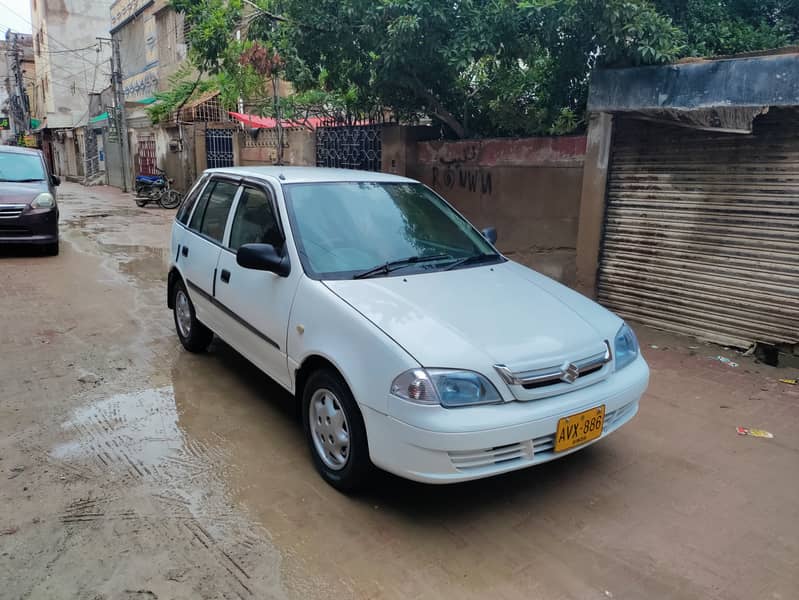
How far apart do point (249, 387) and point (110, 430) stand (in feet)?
3.46

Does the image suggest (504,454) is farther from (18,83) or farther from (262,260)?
(18,83)

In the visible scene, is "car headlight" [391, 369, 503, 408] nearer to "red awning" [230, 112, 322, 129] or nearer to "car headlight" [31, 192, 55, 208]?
"car headlight" [31, 192, 55, 208]

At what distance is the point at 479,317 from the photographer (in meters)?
3.17

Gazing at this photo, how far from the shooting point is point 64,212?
17.0 meters

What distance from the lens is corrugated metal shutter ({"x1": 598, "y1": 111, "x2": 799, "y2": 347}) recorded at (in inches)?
212

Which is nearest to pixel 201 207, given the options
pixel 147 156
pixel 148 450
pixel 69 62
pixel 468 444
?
pixel 148 450

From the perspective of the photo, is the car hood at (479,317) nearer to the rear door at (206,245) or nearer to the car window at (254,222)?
the car window at (254,222)

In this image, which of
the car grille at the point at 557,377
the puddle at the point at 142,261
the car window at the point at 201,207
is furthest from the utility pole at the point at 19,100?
the car grille at the point at 557,377

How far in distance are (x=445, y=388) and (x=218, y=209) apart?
2.81 meters

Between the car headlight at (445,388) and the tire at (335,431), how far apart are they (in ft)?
1.27

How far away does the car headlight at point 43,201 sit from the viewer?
31.0ft

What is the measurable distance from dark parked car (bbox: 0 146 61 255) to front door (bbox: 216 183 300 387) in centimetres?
665

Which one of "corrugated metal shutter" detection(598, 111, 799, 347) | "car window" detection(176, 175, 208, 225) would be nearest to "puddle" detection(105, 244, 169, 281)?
"car window" detection(176, 175, 208, 225)

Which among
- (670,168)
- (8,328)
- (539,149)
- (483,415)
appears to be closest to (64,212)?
(8,328)
